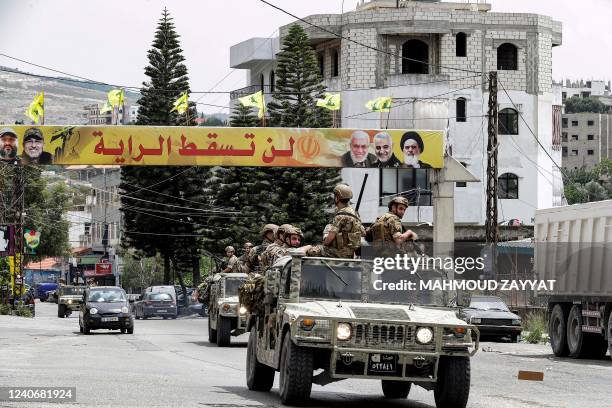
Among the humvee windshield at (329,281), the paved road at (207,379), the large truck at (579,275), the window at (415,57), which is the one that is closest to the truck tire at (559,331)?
the large truck at (579,275)

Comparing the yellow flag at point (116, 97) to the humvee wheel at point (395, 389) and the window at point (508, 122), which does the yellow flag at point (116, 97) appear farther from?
the humvee wheel at point (395, 389)

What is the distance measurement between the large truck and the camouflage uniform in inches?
480

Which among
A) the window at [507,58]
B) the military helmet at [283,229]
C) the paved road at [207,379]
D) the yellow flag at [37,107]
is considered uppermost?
the window at [507,58]

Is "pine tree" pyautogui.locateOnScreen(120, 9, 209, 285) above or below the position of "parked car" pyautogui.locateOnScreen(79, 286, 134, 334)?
above

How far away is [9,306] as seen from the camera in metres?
59.0

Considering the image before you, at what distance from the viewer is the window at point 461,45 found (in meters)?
85.1

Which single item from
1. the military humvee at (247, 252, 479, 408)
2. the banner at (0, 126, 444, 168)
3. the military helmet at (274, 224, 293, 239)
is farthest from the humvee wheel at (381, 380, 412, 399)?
the banner at (0, 126, 444, 168)

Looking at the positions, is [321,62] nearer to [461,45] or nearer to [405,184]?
[461,45]

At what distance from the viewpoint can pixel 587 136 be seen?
192250mm

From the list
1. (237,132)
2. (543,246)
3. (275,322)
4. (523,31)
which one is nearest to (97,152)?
(237,132)

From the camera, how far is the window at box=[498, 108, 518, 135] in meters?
85.6

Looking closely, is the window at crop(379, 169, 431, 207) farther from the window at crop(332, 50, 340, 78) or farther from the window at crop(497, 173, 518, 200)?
the window at crop(332, 50, 340, 78)

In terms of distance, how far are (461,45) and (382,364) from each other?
2857 inches

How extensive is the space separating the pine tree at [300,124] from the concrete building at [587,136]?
124914mm
